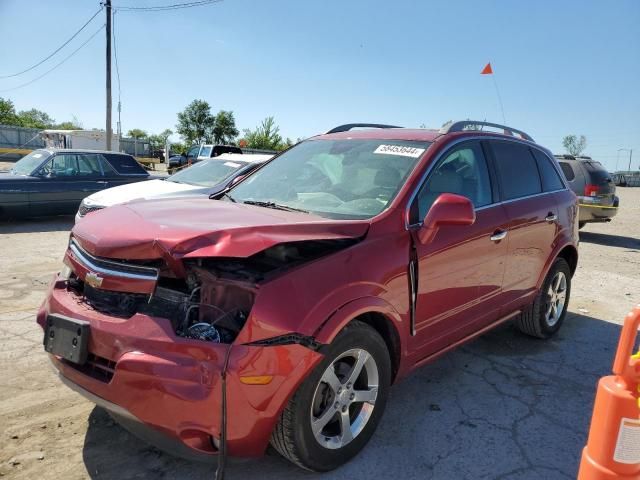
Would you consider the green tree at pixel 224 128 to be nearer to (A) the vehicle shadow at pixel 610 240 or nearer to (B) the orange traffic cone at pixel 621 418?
(A) the vehicle shadow at pixel 610 240

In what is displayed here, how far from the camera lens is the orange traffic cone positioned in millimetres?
1654

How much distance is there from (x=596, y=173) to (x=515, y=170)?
30.8ft

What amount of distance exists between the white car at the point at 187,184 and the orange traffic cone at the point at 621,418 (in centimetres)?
576

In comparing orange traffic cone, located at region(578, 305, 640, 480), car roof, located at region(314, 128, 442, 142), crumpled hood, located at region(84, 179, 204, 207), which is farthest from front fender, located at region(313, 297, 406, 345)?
crumpled hood, located at region(84, 179, 204, 207)

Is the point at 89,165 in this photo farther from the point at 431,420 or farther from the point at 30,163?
the point at 431,420

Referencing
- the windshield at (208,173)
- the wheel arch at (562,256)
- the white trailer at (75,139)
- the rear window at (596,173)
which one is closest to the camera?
the wheel arch at (562,256)

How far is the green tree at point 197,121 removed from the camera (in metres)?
57.2

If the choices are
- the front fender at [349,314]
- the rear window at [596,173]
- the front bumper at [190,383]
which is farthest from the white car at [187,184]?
the rear window at [596,173]

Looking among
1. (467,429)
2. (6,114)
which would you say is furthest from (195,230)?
(6,114)

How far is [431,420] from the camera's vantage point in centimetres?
324

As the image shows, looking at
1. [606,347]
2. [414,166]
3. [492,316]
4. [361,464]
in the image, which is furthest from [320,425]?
[606,347]

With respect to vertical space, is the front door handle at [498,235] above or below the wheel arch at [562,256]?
above

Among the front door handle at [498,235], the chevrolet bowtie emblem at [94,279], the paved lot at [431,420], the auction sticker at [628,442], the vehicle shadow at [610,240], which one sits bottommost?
the paved lot at [431,420]

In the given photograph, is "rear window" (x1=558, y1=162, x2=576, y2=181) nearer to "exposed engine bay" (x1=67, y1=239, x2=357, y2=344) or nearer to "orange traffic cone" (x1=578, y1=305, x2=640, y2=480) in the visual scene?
"exposed engine bay" (x1=67, y1=239, x2=357, y2=344)
